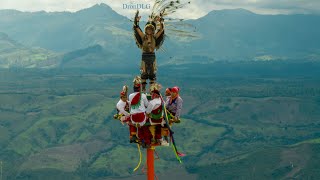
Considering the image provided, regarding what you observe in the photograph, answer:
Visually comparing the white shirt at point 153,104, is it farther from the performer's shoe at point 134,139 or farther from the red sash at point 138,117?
the performer's shoe at point 134,139

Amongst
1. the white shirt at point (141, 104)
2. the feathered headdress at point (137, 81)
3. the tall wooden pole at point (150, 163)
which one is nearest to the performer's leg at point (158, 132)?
the tall wooden pole at point (150, 163)

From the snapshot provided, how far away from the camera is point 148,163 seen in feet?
47.5

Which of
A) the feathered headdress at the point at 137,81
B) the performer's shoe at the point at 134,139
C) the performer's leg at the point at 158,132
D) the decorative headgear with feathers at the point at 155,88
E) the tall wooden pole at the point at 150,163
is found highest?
the feathered headdress at the point at 137,81

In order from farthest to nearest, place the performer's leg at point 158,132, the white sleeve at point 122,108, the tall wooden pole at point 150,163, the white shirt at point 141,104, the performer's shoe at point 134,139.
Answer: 1. the white sleeve at point 122,108
2. the performer's leg at point 158,132
3. the performer's shoe at point 134,139
4. the white shirt at point 141,104
5. the tall wooden pole at point 150,163

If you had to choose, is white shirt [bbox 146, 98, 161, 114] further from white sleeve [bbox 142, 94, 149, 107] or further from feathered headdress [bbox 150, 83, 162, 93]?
feathered headdress [bbox 150, 83, 162, 93]

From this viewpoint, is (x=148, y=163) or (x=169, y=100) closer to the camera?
(x=148, y=163)

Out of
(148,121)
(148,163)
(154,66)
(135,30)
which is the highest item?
(135,30)

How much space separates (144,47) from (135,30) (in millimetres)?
542

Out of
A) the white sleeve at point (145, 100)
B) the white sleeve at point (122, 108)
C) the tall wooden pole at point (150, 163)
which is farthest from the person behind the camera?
the white sleeve at point (122, 108)

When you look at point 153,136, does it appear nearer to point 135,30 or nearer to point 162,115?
point 162,115

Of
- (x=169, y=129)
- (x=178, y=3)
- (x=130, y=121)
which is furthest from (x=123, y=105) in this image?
(x=178, y=3)

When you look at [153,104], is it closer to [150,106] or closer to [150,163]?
[150,106]

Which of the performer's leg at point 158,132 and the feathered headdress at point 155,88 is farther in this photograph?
the performer's leg at point 158,132

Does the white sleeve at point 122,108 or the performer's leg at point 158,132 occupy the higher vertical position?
the white sleeve at point 122,108
